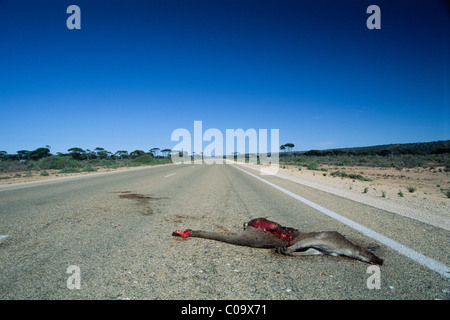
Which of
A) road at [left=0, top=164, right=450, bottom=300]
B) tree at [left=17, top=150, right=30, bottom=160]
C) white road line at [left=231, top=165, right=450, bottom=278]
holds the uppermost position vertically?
tree at [left=17, top=150, right=30, bottom=160]

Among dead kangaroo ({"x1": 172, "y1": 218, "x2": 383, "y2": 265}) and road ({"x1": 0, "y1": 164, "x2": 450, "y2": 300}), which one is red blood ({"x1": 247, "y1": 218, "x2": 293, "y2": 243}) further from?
road ({"x1": 0, "y1": 164, "x2": 450, "y2": 300})

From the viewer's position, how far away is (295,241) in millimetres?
2984

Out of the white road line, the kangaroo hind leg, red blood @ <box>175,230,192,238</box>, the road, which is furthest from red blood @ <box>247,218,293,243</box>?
the white road line

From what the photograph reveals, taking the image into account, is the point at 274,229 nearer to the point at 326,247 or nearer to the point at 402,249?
the point at 326,247

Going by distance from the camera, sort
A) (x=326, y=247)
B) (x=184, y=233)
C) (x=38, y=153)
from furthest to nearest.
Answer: (x=38, y=153), (x=184, y=233), (x=326, y=247)

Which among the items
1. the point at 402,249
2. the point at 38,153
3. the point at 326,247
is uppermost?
the point at 38,153

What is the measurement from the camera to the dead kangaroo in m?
2.78

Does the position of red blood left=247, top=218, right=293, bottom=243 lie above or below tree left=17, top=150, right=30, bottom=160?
below

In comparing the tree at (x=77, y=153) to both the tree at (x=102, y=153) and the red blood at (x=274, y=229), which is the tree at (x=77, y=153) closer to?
the tree at (x=102, y=153)

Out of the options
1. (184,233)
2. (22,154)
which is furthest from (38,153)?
(184,233)

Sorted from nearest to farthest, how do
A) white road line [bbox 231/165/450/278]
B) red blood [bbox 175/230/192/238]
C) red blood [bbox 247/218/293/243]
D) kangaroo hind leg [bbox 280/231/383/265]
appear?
white road line [bbox 231/165/450/278] < kangaroo hind leg [bbox 280/231/383/265] < red blood [bbox 247/218/293/243] < red blood [bbox 175/230/192/238]

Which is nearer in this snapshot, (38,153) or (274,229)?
(274,229)

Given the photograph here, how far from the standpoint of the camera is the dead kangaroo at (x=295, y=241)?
110 inches

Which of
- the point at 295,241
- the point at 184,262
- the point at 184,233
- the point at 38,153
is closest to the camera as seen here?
the point at 184,262
